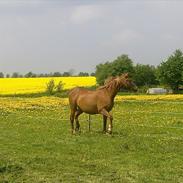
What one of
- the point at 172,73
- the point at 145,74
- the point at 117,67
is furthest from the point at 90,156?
the point at 145,74

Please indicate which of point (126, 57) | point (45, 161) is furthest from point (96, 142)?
point (126, 57)

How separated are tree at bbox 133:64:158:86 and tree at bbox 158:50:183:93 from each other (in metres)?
10.4

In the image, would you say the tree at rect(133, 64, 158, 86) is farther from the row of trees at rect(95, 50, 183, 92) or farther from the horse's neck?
the horse's neck

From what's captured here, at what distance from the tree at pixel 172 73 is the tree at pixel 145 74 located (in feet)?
34.2

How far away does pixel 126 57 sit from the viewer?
302 feet

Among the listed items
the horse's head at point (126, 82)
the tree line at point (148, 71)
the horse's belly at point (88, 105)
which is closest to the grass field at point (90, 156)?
the horse's belly at point (88, 105)

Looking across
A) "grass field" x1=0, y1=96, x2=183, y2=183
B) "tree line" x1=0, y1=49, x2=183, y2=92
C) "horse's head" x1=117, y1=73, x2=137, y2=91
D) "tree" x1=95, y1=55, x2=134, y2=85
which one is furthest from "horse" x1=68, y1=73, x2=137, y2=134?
"tree" x1=95, y1=55, x2=134, y2=85

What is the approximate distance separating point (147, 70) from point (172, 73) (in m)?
16.9

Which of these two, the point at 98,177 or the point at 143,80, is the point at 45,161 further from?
the point at 143,80

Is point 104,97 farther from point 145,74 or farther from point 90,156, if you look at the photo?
point 145,74

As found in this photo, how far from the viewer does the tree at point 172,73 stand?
83.6m

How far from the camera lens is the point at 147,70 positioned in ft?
328

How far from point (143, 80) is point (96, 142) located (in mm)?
87614

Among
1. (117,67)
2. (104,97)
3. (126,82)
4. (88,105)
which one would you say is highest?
(117,67)
